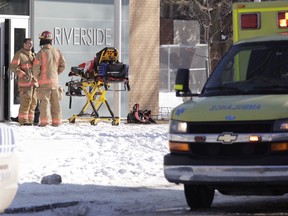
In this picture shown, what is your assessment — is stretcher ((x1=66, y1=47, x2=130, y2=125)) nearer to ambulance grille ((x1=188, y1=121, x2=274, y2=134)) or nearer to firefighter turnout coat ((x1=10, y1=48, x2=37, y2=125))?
firefighter turnout coat ((x1=10, y1=48, x2=37, y2=125))

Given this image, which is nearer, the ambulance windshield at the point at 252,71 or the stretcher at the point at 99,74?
the ambulance windshield at the point at 252,71

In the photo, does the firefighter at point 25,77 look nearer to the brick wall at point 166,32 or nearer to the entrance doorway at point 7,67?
the entrance doorway at point 7,67

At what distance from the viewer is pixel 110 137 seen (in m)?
19.5

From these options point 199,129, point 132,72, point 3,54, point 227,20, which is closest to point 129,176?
point 199,129

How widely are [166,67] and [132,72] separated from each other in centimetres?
2027

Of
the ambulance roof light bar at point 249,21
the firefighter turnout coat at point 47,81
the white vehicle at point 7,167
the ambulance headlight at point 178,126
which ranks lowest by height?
the white vehicle at point 7,167

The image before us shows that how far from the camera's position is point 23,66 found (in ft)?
75.4

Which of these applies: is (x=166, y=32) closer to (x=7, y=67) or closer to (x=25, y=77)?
(x=7, y=67)

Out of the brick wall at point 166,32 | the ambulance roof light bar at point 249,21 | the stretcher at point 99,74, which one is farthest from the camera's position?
the brick wall at point 166,32

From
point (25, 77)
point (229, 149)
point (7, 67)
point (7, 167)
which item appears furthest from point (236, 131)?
point (7, 67)

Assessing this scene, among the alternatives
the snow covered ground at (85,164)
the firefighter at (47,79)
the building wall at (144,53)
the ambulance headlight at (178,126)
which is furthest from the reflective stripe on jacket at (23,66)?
the ambulance headlight at (178,126)

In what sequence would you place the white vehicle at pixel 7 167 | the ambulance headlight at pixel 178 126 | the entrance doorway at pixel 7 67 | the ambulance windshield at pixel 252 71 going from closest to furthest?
the white vehicle at pixel 7 167
the ambulance headlight at pixel 178 126
the ambulance windshield at pixel 252 71
the entrance doorway at pixel 7 67

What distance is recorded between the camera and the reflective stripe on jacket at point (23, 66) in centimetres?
2292

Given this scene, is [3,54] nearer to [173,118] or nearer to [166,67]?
[173,118]
